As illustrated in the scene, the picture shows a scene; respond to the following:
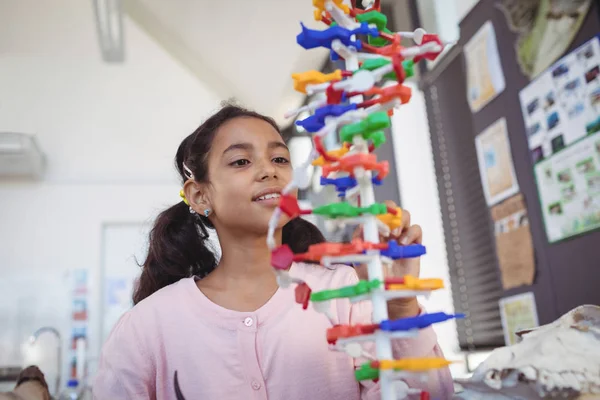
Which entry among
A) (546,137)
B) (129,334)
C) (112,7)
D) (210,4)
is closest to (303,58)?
(210,4)

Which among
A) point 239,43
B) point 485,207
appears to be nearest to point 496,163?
point 485,207

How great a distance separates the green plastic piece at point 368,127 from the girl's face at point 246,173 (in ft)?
1.33

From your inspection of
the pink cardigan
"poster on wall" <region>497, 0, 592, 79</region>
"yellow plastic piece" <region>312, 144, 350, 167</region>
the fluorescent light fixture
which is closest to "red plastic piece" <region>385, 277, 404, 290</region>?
"yellow plastic piece" <region>312, 144, 350, 167</region>

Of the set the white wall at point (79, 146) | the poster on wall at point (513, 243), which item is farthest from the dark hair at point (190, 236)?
the white wall at point (79, 146)

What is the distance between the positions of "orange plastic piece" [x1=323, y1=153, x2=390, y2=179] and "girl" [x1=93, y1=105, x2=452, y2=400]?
0.30 meters

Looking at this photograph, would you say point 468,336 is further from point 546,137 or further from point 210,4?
point 210,4

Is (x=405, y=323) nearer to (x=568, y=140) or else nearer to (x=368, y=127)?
(x=368, y=127)

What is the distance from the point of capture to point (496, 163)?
1.75m

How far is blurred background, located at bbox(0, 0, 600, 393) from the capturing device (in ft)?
4.69

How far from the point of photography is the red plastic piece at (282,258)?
0.40 meters

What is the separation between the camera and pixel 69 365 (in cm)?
319

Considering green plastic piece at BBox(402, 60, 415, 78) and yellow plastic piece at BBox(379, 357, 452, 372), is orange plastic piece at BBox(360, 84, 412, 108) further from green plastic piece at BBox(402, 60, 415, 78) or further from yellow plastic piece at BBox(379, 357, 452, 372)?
yellow plastic piece at BBox(379, 357, 452, 372)

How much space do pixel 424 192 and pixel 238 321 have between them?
1582mm

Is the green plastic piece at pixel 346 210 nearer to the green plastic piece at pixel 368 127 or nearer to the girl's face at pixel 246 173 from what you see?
the green plastic piece at pixel 368 127
